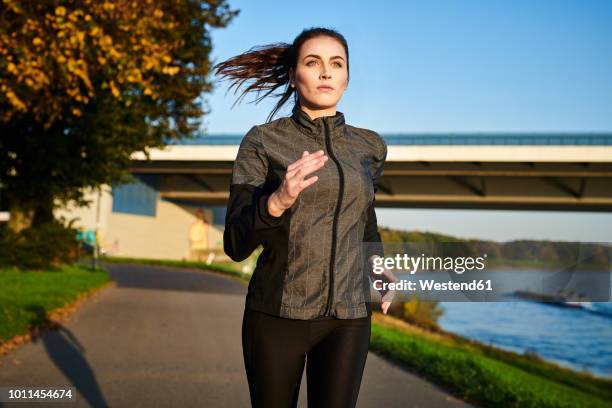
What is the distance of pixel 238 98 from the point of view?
3975 mm

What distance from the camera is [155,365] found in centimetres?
852

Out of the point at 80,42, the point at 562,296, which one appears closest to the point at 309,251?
the point at 562,296

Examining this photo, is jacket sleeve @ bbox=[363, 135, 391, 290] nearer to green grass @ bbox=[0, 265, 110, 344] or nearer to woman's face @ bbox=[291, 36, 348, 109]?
woman's face @ bbox=[291, 36, 348, 109]

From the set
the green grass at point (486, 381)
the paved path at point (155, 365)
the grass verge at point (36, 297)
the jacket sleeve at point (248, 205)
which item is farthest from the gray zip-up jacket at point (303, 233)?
the grass verge at point (36, 297)

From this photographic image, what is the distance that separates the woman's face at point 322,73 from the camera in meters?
3.17

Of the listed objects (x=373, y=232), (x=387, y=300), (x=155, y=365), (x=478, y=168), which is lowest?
(x=155, y=365)

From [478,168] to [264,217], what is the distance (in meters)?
31.3

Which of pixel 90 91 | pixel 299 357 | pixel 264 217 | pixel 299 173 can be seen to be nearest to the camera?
pixel 299 173

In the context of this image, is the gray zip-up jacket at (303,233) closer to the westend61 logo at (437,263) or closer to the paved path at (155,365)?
the westend61 logo at (437,263)

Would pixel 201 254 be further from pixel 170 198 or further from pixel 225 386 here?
pixel 225 386

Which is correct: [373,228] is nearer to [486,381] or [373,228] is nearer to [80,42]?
[486,381]

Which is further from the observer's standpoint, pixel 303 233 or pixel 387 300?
pixel 387 300

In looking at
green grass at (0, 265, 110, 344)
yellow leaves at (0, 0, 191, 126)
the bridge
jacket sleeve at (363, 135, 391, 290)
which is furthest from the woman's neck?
the bridge

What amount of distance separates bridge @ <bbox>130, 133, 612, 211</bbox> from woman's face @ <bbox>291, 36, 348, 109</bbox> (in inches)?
977
